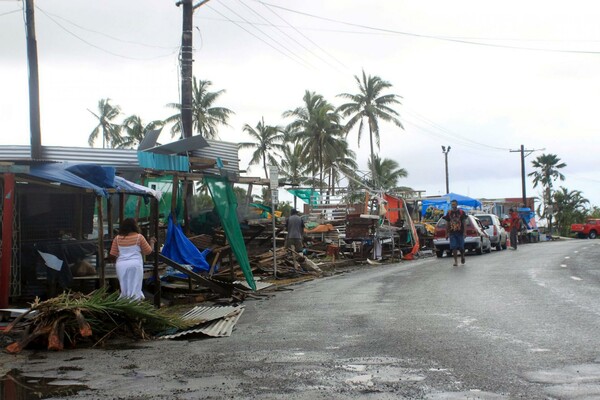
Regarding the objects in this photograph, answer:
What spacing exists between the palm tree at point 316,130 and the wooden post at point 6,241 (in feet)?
155

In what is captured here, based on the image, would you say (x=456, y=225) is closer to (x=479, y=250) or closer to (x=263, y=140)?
(x=479, y=250)

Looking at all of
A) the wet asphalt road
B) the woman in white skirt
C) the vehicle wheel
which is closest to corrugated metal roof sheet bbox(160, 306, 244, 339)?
the wet asphalt road

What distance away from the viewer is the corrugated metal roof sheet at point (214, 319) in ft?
30.7

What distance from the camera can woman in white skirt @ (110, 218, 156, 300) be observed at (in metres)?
11.2

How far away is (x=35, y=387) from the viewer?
250 inches

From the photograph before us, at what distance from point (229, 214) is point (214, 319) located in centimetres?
552

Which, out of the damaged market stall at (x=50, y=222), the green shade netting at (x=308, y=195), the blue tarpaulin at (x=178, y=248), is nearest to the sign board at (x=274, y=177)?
the blue tarpaulin at (x=178, y=248)

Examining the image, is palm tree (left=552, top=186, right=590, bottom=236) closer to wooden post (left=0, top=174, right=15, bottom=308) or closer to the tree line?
the tree line

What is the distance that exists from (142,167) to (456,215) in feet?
32.5

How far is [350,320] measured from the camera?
1046 centimetres

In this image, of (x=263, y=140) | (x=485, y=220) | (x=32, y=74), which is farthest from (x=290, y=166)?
(x=32, y=74)

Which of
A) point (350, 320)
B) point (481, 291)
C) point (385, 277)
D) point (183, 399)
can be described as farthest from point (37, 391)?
point (385, 277)

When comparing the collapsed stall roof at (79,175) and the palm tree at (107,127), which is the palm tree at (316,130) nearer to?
the palm tree at (107,127)

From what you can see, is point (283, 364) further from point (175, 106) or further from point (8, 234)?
point (175, 106)
